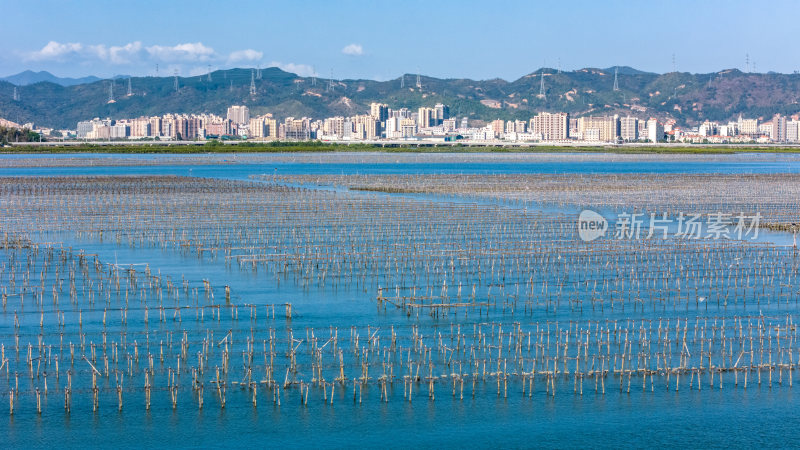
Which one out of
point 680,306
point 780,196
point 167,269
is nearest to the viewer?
point 680,306

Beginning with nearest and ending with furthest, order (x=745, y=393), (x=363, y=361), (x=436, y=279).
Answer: (x=745, y=393) → (x=363, y=361) → (x=436, y=279)

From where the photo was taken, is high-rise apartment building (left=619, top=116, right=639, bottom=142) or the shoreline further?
high-rise apartment building (left=619, top=116, right=639, bottom=142)

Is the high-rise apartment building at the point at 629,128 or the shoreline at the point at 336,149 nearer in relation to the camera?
the shoreline at the point at 336,149

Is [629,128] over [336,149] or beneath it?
over

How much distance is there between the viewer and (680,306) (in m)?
18.6

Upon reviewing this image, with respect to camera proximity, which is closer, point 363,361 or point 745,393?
point 745,393

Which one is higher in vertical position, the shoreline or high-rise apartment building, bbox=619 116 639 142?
high-rise apartment building, bbox=619 116 639 142

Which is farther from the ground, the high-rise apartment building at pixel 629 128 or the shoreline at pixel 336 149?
the high-rise apartment building at pixel 629 128

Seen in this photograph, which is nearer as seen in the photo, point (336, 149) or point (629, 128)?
point (336, 149)

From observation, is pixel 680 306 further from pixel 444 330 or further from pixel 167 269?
pixel 167 269

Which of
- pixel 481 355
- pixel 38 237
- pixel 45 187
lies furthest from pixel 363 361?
pixel 45 187

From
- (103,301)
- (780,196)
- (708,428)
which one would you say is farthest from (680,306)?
(780,196)

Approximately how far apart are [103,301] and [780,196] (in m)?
34.0

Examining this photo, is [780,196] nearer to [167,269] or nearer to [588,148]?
[167,269]
